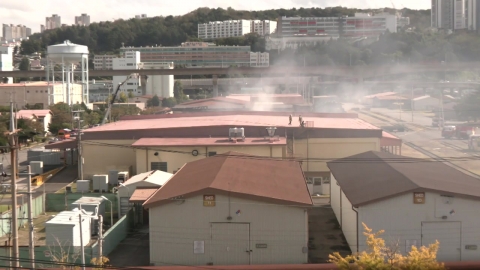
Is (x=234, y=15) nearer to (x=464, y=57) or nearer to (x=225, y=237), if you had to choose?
(x=464, y=57)

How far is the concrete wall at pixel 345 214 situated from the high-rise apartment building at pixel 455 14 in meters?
42.7

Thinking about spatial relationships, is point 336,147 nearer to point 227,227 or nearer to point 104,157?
point 104,157

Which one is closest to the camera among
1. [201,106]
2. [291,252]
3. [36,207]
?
[291,252]

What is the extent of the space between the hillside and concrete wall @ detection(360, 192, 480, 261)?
5164cm

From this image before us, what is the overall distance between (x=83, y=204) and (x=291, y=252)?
2.52 metres

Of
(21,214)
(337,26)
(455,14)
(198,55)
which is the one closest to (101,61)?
(198,55)

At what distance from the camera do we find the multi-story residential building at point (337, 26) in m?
58.9

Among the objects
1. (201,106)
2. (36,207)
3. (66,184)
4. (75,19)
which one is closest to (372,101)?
(201,106)

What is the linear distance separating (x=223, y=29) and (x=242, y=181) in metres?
60.6

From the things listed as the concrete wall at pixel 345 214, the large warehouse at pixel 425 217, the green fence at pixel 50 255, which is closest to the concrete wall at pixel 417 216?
the large warehouse at pixel 425 217

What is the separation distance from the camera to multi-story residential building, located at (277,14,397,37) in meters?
58.9

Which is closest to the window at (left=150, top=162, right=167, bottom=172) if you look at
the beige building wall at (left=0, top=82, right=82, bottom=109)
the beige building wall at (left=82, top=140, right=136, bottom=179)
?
the beige building wall at (left=82, top=140, right=136, bottom=179)

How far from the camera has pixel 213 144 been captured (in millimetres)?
9414

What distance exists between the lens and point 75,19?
282 feet
